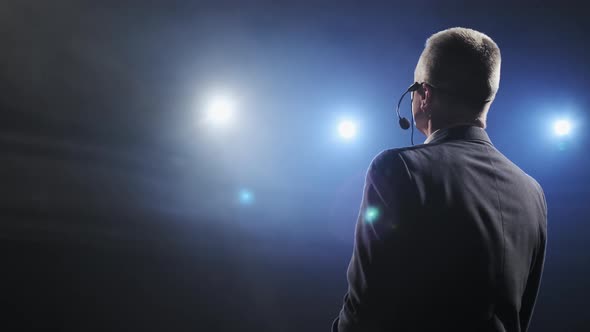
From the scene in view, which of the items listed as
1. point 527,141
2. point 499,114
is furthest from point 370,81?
point 527,141

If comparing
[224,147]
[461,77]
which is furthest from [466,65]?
[224,147]

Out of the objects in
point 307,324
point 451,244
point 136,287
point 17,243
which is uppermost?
point 451,244

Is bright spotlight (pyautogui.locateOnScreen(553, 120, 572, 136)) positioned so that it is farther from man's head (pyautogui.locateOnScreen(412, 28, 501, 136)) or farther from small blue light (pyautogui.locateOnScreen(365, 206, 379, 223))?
small blue light (pyautogui.locateOnScreen(365, 206, 379, 223))

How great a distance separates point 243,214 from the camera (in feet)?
12.0

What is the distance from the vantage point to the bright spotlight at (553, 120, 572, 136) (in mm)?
3234

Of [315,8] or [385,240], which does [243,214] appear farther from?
[385,240]

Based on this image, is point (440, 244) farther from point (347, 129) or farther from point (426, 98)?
point (347, 129)

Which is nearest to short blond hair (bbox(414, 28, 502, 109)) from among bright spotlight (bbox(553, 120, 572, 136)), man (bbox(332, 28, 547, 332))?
man (bbox(332, 28, 547, 332))

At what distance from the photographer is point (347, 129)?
3523 mm

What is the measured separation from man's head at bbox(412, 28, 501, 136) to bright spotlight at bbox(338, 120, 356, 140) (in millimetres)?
2614

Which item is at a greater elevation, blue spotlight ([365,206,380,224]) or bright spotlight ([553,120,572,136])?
bright spotlight ([553,120,572,136])

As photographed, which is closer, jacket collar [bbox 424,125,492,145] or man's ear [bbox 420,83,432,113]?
jacket collar [bbox 424,125,492,145]

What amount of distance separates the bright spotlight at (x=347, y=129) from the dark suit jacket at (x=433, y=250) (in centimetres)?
280

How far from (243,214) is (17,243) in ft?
6.36
